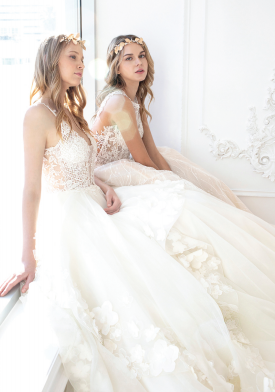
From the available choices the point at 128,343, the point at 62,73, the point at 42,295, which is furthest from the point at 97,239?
the point at 62,73

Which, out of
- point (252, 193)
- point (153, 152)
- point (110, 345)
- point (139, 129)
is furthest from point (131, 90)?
point (110, 345)

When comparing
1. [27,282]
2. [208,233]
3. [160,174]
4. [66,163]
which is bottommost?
[27,282]

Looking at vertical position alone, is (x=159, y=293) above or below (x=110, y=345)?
above

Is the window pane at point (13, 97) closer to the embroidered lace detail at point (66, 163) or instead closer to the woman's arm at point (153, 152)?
the embroidered lace detail at point (66, 163)

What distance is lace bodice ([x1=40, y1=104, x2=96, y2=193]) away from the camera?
1.55m

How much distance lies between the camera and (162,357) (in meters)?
0.98

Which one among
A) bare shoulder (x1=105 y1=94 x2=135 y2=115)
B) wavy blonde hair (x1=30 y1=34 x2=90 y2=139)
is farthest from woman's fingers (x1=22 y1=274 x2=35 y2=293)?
bare shoulder (x1=105 y1=94 x2=135 y2=115)

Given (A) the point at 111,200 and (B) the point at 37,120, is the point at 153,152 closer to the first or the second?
(A) the point at 111,200

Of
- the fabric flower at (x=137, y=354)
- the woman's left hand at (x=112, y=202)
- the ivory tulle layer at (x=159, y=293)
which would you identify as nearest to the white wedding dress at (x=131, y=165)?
the woman's left hand at (x=112, y=202)

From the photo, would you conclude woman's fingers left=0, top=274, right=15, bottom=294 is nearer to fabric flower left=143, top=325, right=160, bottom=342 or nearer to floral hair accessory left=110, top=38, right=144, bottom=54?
fabric flower left=143, top=325, right=160, bottom=342

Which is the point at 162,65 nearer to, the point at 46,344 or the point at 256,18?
the point at 256,18

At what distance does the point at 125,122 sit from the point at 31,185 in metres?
0.99

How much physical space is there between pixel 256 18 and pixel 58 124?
5.99ft

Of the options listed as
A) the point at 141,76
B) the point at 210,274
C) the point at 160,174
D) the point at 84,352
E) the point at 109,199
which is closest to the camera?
the point at 84,352
